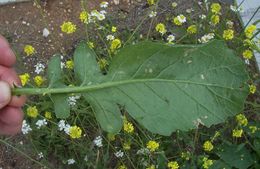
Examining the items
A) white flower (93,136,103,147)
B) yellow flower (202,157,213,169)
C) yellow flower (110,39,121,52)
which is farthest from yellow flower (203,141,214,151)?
yellow flower (110,39,121,52)

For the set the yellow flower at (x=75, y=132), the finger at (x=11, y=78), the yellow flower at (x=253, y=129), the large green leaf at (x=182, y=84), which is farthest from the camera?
the yellow flower at (x=253, y=129)

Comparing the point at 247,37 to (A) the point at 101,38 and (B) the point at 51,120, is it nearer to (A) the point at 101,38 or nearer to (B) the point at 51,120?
(A) the point at 101,38

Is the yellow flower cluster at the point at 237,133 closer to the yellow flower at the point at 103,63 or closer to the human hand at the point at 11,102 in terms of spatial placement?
the yellow flower at the point at 103,63

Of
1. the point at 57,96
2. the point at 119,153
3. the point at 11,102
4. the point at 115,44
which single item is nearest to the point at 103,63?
the point at 115,44

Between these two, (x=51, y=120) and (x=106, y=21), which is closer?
(x=51, y=120)

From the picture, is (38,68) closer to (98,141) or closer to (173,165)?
(98,141)

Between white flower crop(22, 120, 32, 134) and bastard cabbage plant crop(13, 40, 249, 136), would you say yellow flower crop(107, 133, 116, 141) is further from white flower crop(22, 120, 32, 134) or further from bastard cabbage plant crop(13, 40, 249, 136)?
bastard cabbage plant crop(13, 40, 249, 136)

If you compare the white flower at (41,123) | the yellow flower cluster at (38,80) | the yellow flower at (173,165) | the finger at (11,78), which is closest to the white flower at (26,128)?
the white flower at (41,123)

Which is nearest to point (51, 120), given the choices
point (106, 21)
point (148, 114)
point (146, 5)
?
point (106, 21)
